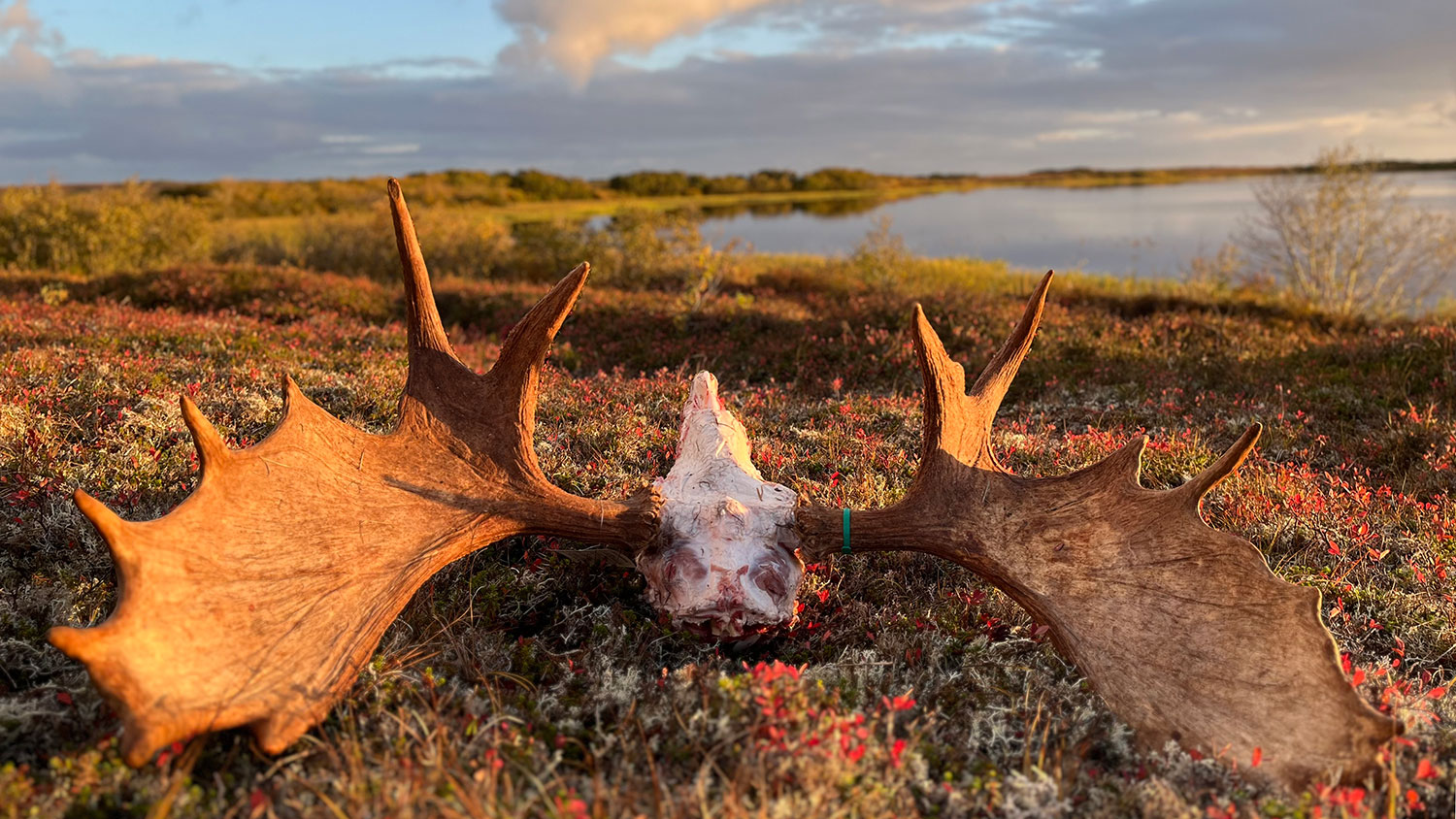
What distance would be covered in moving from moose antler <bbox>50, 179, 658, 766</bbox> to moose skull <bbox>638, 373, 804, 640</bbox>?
14 cm

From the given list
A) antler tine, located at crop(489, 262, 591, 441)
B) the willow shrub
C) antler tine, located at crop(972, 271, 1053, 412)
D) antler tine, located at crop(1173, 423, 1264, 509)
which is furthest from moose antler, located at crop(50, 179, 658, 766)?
the willow shrub

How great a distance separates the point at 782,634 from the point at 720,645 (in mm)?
274

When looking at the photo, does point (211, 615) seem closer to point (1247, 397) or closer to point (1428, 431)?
point (1428, 431)

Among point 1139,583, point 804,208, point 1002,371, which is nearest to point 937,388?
point 1002,371

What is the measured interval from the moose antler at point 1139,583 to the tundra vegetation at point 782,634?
146 mm

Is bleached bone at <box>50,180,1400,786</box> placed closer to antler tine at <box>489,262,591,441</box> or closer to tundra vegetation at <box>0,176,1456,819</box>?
antler tine at <box>489,262,591,441</box>

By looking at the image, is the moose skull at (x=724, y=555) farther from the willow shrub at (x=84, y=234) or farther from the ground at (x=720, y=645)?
the willow shrub at (x=84, y=234)

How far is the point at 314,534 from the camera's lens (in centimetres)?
287

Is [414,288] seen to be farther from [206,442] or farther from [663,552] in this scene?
[663,552]

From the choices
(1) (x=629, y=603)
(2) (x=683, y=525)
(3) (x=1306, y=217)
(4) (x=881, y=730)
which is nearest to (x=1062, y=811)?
(4) (x=881, y=730)

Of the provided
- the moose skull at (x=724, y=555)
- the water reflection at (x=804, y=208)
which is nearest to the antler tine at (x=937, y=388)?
the moose skull at (x=724, y=555)

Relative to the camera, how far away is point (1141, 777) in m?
2.59

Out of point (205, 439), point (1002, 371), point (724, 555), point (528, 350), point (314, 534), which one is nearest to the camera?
point (205, 439)

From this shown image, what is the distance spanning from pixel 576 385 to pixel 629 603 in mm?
3655
